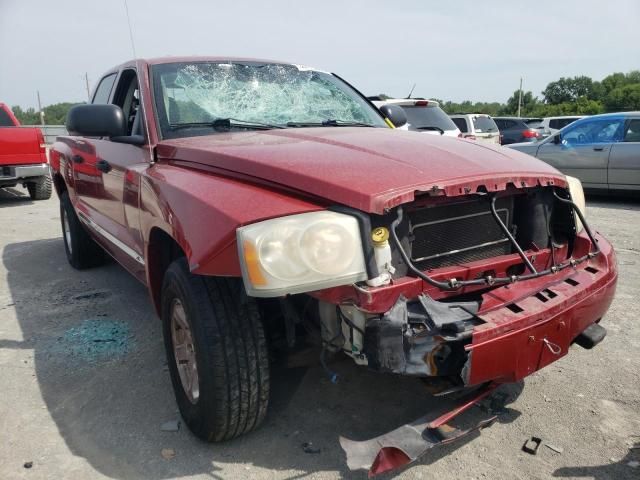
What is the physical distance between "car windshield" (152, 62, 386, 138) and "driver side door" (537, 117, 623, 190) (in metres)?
6.09

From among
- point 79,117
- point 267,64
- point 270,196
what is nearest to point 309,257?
point 270,196

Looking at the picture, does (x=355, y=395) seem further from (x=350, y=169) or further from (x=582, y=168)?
(x=582, y=168)

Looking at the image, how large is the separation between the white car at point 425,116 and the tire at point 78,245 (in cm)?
533

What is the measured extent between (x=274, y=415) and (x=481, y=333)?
1223 millimetres

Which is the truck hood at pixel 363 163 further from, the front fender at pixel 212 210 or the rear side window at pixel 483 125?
the rear side window at pixel 483 125

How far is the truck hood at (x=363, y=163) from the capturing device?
2.01 metres

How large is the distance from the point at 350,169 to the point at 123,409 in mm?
1717

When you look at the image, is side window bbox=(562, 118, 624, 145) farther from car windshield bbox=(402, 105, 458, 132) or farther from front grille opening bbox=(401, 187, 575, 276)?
front grille opening bbox=(401, 187, 575, 276)

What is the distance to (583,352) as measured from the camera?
3285 mm

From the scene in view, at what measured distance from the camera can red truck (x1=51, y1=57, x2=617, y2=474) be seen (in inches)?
75.0

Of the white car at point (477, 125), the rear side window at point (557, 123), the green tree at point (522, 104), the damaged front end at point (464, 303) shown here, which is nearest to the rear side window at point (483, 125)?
the white car at point (477, 125)

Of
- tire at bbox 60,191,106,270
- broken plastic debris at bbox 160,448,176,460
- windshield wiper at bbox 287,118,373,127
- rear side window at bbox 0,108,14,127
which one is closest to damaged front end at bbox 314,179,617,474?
broken plastic debris at bbox 160,448,176,460

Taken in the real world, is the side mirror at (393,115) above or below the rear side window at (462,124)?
above

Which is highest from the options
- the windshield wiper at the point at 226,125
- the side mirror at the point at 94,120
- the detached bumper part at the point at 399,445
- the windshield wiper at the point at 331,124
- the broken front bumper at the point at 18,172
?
the side mirror at the point at 94,120
